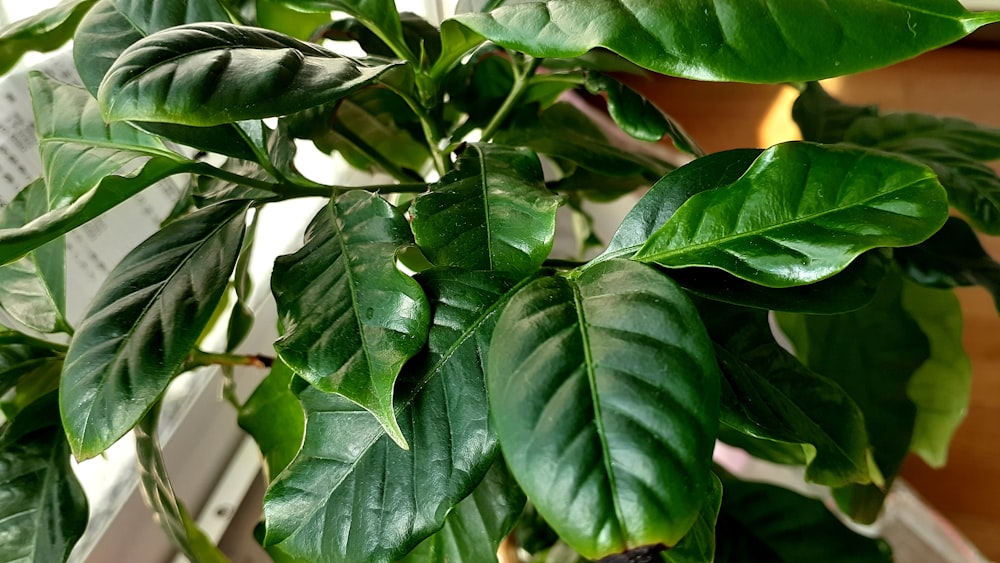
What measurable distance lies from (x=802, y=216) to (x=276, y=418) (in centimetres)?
33

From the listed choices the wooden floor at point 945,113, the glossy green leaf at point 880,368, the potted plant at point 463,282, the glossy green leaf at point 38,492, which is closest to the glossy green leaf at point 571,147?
the potted plant at point 463,282

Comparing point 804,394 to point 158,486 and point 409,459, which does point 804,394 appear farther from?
point 158,486

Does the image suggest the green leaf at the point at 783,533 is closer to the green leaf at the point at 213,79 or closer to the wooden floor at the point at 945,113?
the green leaf at the point at 213,79

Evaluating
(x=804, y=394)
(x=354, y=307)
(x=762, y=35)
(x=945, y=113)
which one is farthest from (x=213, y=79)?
(x=945, y=113)

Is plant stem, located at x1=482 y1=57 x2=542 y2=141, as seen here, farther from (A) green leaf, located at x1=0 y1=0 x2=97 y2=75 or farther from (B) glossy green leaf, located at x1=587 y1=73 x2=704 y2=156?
(A) green leaf, located at x1=0 y1=0 x2=97 y2=75

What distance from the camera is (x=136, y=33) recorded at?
408 mm

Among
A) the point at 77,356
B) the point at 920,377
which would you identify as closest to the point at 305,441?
the point at 77,356

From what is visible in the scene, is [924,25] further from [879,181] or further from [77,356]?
[77,356]

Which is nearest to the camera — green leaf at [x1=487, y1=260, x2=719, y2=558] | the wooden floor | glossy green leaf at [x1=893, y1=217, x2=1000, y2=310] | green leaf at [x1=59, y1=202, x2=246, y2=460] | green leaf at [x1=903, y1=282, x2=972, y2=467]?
green leaf at [x1=487, y1=260, x2=719, y2=558]

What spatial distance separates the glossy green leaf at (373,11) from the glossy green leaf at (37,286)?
24 cm

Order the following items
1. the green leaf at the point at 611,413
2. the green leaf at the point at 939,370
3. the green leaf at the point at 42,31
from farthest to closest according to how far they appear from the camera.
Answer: the green leaf at the point at 939,370
the green leaf at the point at 42,31
the green leaf at the point at 611,413

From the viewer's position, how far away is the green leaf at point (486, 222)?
350 mm

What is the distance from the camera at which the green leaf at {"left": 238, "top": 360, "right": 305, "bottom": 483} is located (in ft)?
1.49

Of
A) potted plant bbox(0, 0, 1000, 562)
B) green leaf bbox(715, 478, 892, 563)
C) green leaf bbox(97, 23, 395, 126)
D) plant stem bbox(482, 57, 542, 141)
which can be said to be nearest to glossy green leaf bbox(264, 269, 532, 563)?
potted plant bbox(0, 0, 1000, 562)
